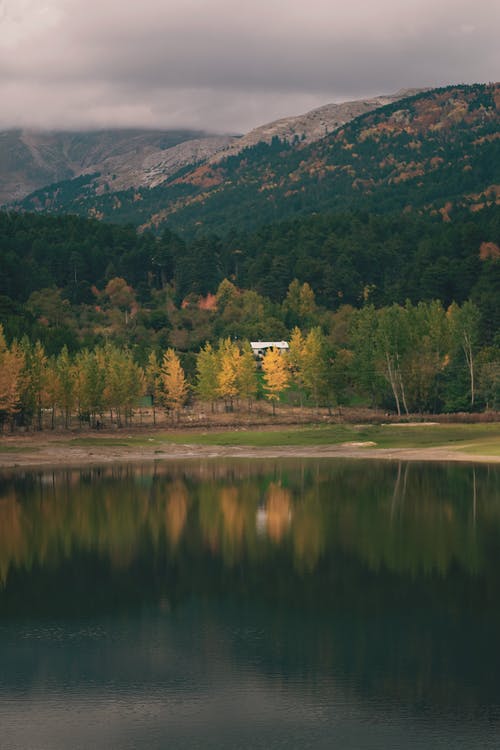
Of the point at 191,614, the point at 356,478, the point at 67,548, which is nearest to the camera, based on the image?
the point at 191,614

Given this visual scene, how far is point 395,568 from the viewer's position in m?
47.9

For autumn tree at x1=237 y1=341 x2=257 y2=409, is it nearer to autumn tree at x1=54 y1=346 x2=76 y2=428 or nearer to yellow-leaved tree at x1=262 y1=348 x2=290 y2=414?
yellow-leaved tree at x1=262 y1=348 x2=290 y2=414

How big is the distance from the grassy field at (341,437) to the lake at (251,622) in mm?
41914

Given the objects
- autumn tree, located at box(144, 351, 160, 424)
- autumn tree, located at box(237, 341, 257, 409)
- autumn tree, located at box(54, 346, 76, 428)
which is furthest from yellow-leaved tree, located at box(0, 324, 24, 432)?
autumn tree, located at box(237, 341, 257, 409)

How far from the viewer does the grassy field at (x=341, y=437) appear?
11519 centimetres

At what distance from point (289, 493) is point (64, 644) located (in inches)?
1685

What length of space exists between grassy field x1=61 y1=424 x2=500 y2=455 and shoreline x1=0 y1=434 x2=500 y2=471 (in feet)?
8.28

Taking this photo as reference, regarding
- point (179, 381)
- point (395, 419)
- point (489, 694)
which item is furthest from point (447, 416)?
point (489, 694)

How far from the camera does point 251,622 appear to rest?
3853 centimetres

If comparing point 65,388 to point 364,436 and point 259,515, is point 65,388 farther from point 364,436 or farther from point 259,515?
point 259,515

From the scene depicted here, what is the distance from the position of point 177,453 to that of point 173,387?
34.6 m

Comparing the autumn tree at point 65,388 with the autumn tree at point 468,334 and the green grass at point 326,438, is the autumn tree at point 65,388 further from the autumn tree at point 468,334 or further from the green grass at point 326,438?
the autumn tree at point 468,334

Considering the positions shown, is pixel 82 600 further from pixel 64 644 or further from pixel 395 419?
pixel 395 419

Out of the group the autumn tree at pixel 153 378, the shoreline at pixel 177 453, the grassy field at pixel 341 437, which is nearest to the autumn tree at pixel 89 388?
the grassy field at pixel 341 437
